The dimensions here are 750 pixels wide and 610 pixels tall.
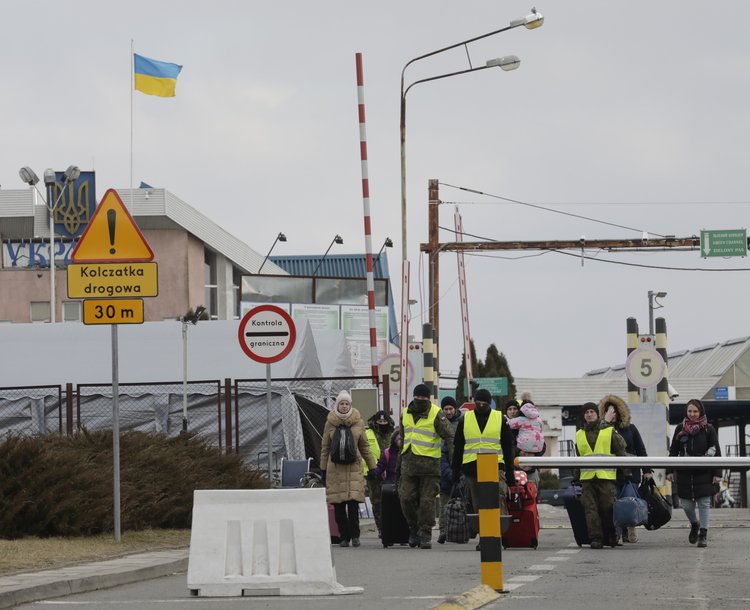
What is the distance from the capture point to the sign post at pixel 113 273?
15.7 m

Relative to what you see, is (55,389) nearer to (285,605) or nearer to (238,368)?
(238,368)

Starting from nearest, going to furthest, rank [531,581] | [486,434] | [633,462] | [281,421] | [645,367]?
1. [531,581]
2. [486,434]
3. [633,462]
4. [281,421]
5. [645,367]

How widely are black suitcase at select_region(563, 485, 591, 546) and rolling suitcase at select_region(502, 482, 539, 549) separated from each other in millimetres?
829

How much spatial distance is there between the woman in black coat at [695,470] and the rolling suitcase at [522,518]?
1994 mm

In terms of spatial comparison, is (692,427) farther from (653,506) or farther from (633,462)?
(633,462)

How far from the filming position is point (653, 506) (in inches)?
732

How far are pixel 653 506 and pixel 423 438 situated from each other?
2.77 metres

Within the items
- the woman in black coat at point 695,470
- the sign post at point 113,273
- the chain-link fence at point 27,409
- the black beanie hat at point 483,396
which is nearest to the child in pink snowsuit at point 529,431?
the woman in black coat at point 695,470

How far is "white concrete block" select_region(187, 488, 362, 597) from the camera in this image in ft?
36.3

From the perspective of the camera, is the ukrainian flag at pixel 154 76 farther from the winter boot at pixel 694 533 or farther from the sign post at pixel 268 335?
the winter boot at pixel 694 533

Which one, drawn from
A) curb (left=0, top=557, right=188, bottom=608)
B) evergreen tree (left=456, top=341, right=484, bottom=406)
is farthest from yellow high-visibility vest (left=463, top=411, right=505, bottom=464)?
evergreen tree (left=456, top=341, right=484, bottom=406)

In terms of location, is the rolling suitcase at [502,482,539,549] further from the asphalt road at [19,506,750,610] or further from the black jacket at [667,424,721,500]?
the black jacket at [667,424,721,500]

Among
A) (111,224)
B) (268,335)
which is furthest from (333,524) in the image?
(111,224)

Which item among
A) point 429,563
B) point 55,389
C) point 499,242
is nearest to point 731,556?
point 429,563
